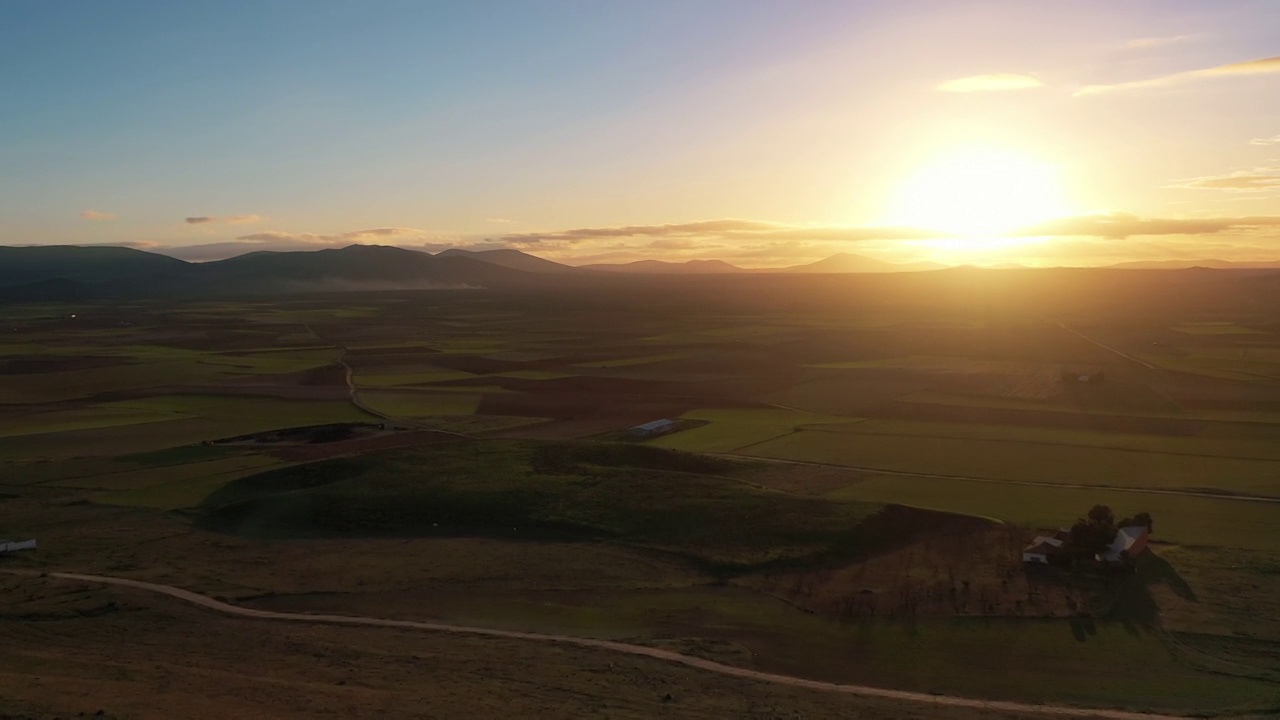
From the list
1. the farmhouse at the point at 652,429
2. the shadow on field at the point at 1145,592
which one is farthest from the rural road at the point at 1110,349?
the shadow on field at the point at 1145,592

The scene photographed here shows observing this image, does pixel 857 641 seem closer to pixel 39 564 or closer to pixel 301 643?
pixel 301 643

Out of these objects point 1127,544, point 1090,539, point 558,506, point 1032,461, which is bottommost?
point 1032,461

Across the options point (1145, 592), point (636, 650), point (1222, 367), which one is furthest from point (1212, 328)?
point (636, 650)

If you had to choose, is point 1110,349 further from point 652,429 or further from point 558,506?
point 558,506

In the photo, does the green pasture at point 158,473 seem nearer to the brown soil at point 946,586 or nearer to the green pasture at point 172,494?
the green pasture at point 172,494

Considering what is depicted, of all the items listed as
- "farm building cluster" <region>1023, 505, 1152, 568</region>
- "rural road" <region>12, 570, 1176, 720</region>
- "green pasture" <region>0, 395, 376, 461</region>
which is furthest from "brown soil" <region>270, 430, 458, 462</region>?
"farm building cluster" <region>1023, 505, 1152, 568</region>

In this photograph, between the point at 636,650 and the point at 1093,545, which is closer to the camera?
the point at 636,650
